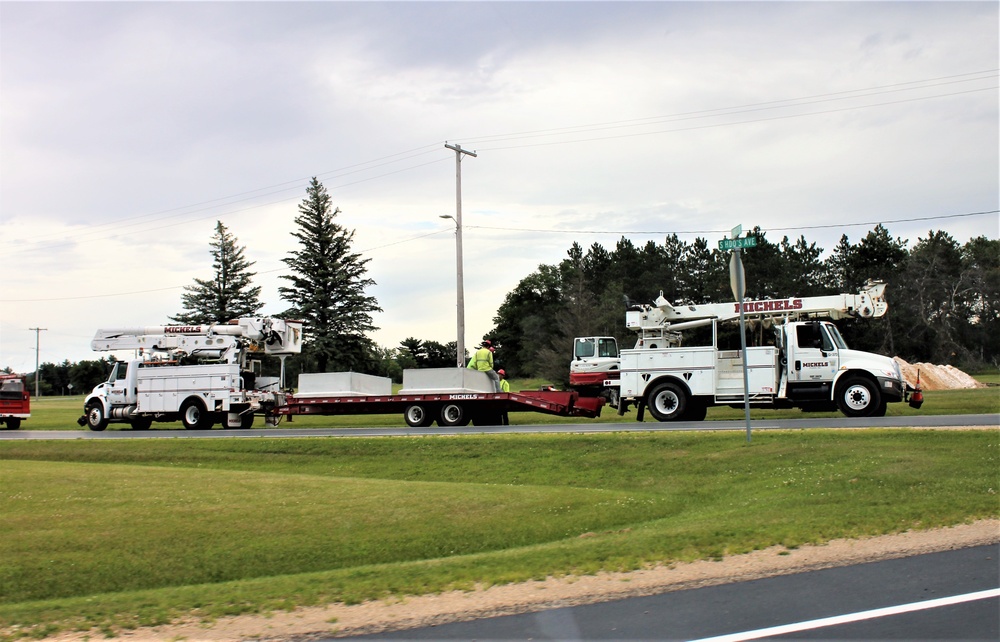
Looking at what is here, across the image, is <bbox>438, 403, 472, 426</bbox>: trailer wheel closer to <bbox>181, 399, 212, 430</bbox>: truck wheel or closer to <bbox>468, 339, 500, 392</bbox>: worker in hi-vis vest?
<bbox>468, 339, 500, 392</bbox>: worker in hi-vis vest

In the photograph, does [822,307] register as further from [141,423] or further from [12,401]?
[12,401]

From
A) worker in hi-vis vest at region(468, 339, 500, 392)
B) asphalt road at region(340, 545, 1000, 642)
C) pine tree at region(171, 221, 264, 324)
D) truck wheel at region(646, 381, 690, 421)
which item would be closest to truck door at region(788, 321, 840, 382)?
truck wheel at region(646, 381, 690, 421)

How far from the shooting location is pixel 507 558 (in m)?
8.59

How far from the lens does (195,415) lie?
30438mm

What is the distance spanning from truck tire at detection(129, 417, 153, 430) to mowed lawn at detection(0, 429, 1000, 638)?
47.7 feet

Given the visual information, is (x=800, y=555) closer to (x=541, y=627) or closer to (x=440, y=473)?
(x=541, y=627)

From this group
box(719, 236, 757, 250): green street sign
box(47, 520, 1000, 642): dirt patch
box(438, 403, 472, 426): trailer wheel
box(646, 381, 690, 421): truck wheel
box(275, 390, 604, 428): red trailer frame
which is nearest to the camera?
box(47, 520, 1000, 642): dirt patch

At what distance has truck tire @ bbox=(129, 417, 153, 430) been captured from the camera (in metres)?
31.5

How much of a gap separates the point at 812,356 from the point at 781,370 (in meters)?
0.85

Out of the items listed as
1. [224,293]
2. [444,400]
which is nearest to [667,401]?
[444,400]

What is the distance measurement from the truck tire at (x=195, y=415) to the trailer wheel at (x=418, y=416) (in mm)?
7585

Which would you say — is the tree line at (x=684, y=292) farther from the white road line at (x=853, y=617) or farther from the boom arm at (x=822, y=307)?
the white road line at (x=853, y=617)

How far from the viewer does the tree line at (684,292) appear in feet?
208

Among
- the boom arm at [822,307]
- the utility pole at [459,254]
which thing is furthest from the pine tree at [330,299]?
the boom arm at [822,307]
